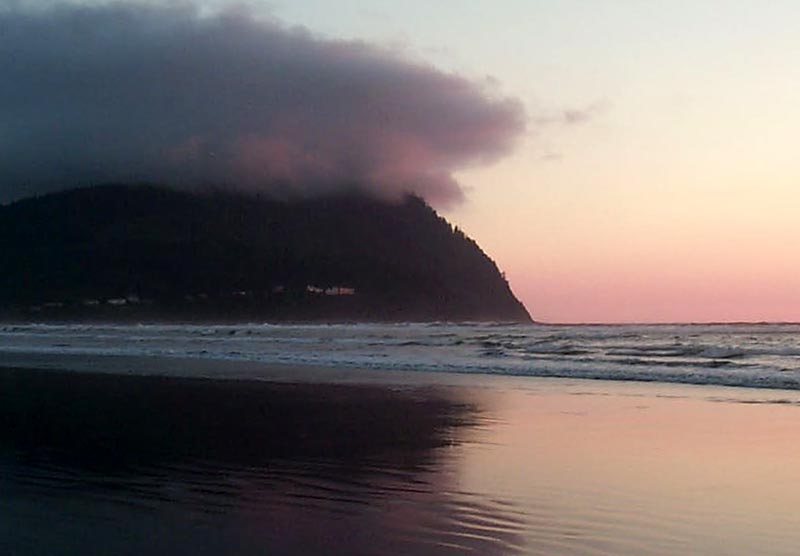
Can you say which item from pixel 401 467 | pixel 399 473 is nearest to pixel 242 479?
pixel 399 473

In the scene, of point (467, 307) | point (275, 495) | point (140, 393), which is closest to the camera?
point (275, 495)

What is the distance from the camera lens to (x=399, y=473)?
8.75 meters

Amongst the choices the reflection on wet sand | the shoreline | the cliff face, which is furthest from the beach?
the cliff face

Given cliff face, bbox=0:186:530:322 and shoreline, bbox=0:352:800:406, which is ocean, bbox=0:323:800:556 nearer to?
shoreline, bbox=0:352:800:406

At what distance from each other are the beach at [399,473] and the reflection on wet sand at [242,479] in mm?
27

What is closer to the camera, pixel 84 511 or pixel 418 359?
pixel 84 511

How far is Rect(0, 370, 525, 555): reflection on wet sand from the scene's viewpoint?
611 cm

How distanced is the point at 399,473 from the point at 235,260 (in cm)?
9943

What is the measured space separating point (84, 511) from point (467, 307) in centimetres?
10646

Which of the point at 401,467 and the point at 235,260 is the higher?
the point at 235,260

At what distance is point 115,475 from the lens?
8508mm

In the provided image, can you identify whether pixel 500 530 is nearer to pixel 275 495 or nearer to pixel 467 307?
pixel 275 495

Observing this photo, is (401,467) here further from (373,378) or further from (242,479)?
(373,378)

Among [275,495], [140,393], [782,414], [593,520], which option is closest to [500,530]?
[593,520]
